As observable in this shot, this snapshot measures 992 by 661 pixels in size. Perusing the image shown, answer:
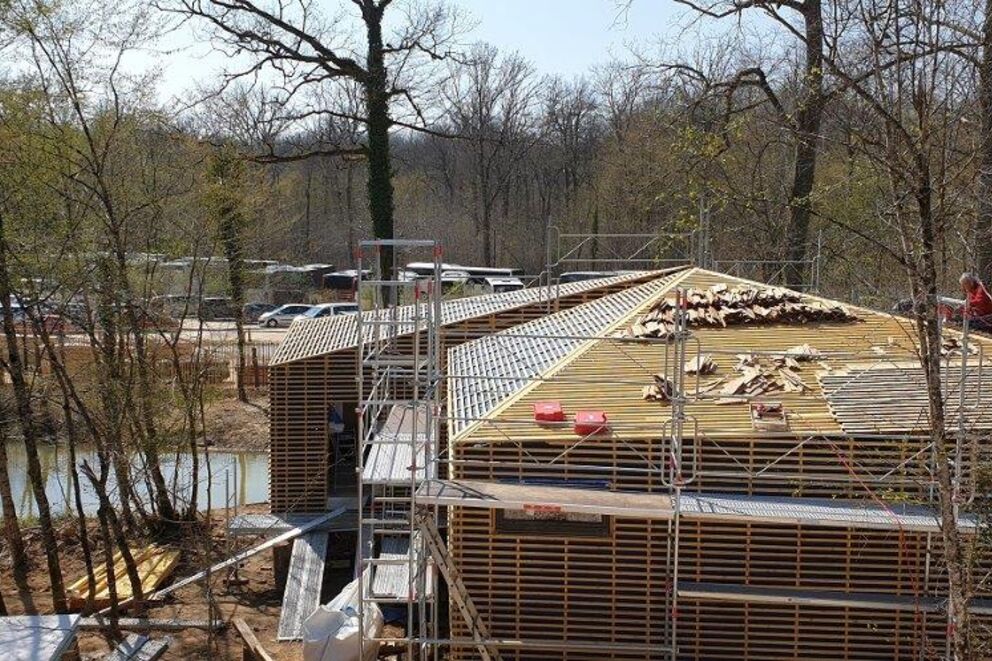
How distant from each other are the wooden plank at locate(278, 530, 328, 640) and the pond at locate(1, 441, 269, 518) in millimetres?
5754

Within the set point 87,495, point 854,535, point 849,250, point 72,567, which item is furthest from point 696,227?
point 87,495

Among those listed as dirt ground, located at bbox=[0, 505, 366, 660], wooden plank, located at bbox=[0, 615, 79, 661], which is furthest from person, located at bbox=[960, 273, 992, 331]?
wooden plank, located at bbox=[0, 615, 79, 661]

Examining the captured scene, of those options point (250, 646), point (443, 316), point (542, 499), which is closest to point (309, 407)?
point (443, 316)

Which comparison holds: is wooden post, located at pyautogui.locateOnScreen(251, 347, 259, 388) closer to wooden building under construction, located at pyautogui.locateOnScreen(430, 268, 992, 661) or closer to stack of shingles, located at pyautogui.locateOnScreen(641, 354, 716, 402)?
wooden building under construction, located at pyautogui.locateOnScreen(430, 268, 992, 661)

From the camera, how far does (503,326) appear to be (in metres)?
16.3

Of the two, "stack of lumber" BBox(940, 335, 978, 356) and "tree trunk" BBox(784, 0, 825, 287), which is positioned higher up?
"tree trunk" BBox(784, 0, 825, 287)

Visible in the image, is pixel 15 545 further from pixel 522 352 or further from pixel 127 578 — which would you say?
pixel 522 352

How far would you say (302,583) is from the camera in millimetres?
14680

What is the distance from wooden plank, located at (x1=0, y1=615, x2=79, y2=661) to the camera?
920 centimetres

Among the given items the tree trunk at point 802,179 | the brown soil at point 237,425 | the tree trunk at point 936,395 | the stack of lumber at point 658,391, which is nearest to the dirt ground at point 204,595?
the stack of lumber at point 658,391

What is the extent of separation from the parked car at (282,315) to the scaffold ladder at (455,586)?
1292 inches

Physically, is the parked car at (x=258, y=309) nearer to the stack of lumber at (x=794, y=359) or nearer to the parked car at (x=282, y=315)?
the parked car at (x=282, y=315)

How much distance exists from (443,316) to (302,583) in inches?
210

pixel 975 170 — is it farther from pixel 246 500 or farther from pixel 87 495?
pixel 87 495
